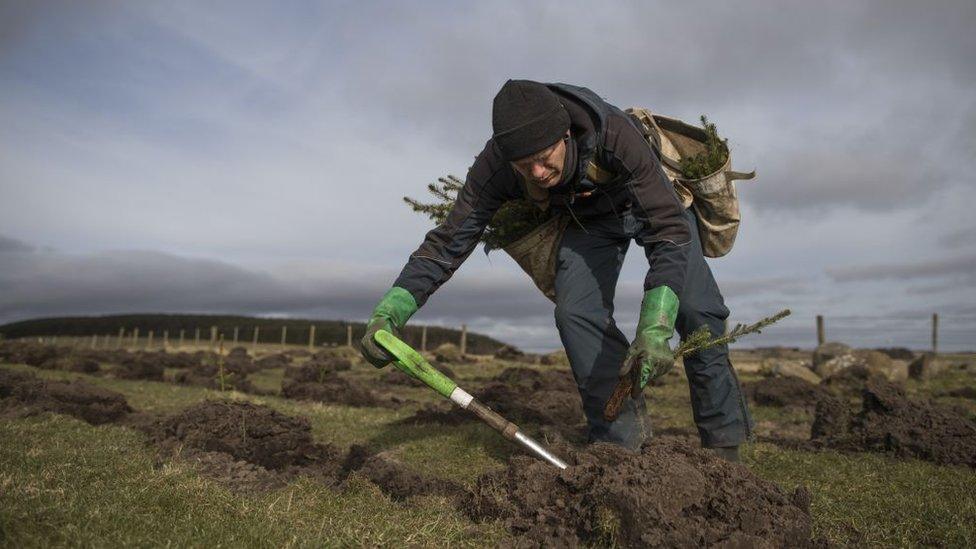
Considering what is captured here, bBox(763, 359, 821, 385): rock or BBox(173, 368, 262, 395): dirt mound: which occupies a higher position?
Result: BBox(763, 359, 821, 385): rock

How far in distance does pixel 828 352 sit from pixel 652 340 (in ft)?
63.4

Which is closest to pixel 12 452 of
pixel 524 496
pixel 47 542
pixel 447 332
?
pixel 47 542

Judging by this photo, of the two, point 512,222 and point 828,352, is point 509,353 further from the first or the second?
point 512,222

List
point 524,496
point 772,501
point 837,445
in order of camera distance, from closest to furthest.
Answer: point 772,501 → point 524,496 → point 837,445

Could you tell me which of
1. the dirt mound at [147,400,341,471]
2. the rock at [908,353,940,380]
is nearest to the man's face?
the dirt mound at [147,400,341,471]

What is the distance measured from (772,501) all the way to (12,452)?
4.69 metres

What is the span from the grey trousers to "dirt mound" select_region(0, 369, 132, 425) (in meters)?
5.95

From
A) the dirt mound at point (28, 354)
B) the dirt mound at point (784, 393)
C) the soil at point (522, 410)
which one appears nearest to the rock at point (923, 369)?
the dirt mound at point (784, 393)

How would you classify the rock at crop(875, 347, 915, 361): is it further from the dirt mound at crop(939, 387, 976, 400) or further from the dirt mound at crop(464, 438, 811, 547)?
the dirt mound at crop(464, 438, 811, 547)

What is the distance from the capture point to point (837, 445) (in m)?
6.17

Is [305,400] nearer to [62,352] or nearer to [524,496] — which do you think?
[524,496]

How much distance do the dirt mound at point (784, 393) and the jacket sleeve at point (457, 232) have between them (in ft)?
28.2

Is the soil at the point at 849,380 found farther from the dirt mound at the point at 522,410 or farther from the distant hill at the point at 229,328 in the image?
the distant hill at the point at 229,328

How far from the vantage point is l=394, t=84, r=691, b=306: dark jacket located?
3797 mm
